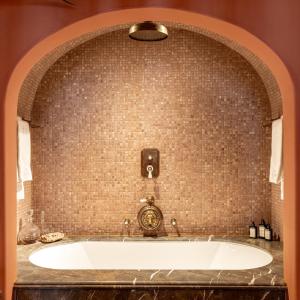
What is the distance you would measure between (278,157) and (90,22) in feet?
7.10

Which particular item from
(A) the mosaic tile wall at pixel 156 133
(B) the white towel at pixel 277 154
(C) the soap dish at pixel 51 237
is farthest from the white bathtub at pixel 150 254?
(B) the white towel at pixel 277 154

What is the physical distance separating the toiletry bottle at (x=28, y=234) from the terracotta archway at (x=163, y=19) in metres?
1.34

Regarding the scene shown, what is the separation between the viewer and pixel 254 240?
4070mm

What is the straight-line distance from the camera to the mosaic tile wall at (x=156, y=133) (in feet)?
14.1

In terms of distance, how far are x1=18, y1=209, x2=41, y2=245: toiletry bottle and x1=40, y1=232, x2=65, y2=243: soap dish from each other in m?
0.07

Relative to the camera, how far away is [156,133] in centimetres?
432

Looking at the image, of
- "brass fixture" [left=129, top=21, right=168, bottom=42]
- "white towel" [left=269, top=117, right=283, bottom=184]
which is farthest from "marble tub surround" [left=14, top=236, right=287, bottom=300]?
"brass fixture" [left=129, top=21, right=168, bottom=42]

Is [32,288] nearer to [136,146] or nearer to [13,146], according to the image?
[13,146]

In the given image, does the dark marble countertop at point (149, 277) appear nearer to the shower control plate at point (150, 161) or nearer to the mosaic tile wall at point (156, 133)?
the mosaic tile wall at point (156, 133)

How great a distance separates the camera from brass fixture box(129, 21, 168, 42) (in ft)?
10.0

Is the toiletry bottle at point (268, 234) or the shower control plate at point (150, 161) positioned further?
the shower control plate at point (150, 161)

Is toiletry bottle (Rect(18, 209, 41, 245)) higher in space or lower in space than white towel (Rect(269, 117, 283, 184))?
lower

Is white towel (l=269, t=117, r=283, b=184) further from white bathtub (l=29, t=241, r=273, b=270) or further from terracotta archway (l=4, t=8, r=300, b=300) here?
terracotta archway (l=4, t=8, r=300, b=300)

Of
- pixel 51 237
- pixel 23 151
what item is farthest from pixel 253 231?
pixel 23 151
